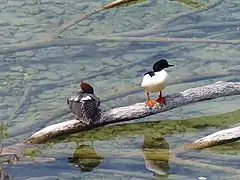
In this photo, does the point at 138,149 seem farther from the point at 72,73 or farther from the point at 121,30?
the point at 121,30

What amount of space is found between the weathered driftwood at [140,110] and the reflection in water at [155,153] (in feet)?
1.07

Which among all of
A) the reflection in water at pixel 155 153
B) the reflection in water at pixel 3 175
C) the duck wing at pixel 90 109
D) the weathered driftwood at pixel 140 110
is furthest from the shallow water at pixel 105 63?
the reflection in water at pixel 3 175

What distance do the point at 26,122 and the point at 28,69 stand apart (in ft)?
6.20

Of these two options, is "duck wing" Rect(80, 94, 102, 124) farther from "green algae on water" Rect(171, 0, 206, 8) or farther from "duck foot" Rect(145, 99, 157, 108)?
"green algae on water" Rect(171, 0, 206, 8)

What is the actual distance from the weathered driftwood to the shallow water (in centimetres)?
21

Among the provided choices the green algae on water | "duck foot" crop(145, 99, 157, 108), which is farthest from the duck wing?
the green algae on water

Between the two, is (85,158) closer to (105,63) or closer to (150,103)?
(150,103)

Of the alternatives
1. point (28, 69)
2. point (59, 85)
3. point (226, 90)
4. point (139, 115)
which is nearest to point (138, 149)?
point (139, 115)

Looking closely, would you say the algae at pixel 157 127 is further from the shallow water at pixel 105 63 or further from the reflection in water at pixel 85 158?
the reflection in water at pixel 85 158

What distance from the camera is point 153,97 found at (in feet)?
37.0

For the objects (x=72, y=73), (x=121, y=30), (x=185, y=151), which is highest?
(x=121, y=30)

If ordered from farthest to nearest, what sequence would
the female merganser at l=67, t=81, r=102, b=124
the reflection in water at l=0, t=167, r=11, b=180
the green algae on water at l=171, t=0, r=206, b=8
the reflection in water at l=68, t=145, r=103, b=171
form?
the green algae on water at l=171, t=0, r=206, b=8
the female merganser at l=67, t=81, r=102, b=124
the reflection in water at l=68, t=145, r=103, b=171
the reflection in water at l=0, t=167, r=11, b=180

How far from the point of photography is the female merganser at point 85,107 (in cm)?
985

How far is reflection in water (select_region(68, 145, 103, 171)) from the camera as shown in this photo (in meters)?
9.41
